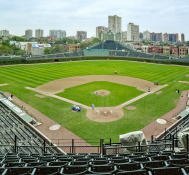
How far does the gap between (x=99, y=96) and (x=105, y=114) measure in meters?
7.75

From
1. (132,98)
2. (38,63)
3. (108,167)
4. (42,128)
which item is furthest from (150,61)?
(108,167)

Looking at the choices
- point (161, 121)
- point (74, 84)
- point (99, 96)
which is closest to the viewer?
point (161, 121)

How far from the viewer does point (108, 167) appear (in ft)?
18.5

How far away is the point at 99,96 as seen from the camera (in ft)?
109

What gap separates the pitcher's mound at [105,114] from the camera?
80.1 feet

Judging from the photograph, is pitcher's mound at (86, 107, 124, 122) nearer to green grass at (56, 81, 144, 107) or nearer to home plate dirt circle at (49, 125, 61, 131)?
green grass at (56, 81, 144, 107)

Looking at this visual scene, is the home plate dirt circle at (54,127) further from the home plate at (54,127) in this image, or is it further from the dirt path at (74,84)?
the dirt path at (74,84)

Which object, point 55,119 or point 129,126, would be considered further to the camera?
point 55,119

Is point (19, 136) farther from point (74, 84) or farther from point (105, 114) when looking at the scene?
point (74, 84)

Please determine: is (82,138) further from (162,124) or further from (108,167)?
(108,167)

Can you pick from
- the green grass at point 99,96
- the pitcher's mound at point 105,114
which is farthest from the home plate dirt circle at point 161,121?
the green grass at point 99,96

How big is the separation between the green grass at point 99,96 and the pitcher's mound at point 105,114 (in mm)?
1910

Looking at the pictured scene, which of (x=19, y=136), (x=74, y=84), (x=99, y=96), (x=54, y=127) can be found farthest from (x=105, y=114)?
(x=74, y=84)

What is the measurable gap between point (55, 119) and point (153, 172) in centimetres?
2082
